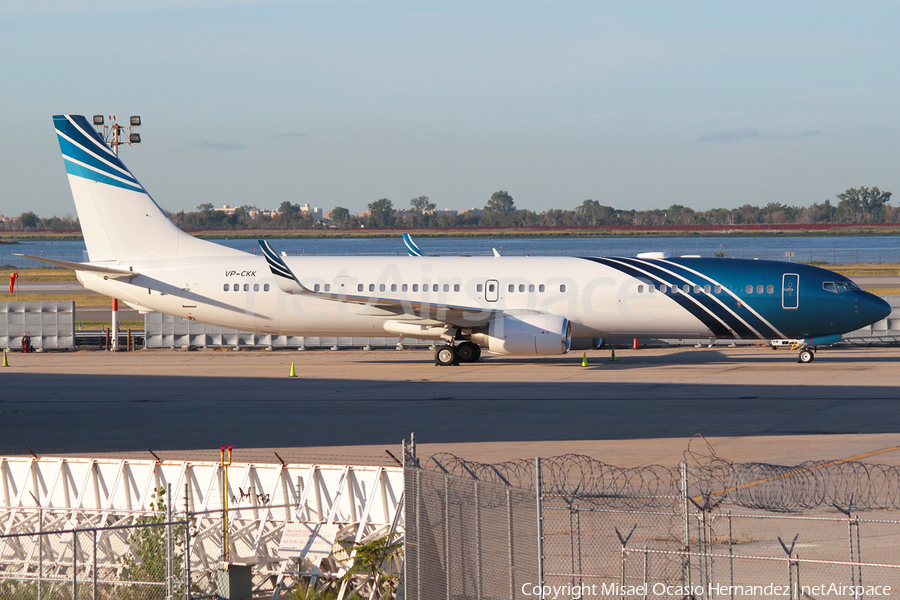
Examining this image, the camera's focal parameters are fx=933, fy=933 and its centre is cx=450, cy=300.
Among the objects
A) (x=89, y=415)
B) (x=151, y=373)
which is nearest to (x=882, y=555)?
(x=89, y=415)

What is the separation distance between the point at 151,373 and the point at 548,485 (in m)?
22.3

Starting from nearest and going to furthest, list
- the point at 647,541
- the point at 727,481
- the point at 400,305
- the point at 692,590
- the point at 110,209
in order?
the point at 692,590 < the point at 647,541 < the point at 727,481 < the point at 400,305 < the point at 110,209

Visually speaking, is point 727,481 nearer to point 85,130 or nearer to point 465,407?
point 465,407

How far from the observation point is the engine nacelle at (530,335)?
3400cm

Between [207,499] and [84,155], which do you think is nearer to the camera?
[207,499]

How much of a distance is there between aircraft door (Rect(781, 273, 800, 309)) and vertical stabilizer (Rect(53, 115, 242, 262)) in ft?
73.1

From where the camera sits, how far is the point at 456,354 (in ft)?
120

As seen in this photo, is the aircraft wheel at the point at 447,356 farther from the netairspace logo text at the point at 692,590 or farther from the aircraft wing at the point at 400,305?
the netairspace logo text at the point at 692,590

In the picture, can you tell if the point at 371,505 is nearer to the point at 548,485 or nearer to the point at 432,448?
the point at 548,485

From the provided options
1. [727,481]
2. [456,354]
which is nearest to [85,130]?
[456,354]

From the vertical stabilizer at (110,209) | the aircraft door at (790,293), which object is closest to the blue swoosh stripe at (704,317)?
the aircraft door at (790,293)

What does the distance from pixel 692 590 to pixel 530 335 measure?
2293 cm

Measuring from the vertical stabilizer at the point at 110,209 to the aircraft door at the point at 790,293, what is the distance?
878 inches

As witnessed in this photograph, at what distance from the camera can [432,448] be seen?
20.8 m
